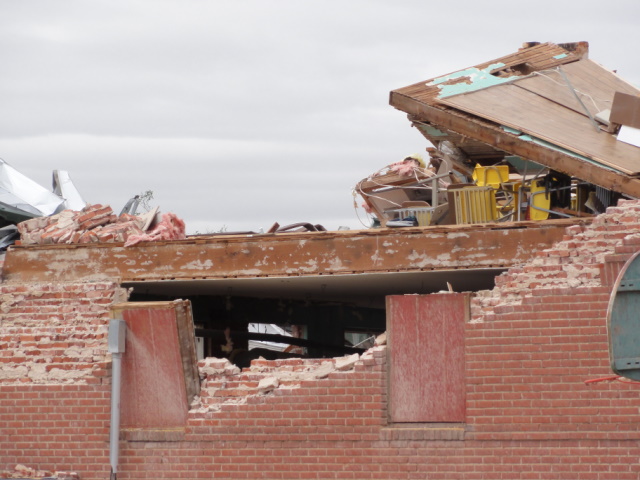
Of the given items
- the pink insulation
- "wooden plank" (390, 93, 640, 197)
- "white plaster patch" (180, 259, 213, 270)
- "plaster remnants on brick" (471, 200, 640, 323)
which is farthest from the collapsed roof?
"white plaster patch" (180, 259, 213, 270)

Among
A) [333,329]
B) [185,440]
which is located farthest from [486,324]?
[333,329]

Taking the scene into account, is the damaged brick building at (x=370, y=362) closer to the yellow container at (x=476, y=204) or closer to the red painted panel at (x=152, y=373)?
the red painted panel at (x=152, y=373)

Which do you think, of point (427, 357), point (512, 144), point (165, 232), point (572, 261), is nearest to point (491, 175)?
point (512, 144)

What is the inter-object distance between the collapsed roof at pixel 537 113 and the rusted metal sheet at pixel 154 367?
3.81m

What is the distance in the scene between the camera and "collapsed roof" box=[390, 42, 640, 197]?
11.2 m

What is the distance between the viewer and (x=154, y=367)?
1105 cm

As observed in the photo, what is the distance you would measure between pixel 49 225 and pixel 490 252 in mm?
5143

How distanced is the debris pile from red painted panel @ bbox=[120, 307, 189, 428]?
98cm

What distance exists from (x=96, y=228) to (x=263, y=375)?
276 cm

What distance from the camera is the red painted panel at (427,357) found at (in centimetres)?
1023

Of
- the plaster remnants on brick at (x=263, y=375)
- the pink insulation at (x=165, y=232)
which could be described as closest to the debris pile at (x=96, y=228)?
the pink insulation at (x=165, y=232)

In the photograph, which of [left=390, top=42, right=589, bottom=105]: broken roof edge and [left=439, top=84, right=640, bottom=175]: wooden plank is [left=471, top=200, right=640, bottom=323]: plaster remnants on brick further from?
[left=390, top=42, right=589, bottom=105]: broken roof edge

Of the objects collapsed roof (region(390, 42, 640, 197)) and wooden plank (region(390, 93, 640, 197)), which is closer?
wooden plank (region(390, 93, 640, 197))

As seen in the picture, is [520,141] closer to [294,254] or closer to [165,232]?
[294,254]
